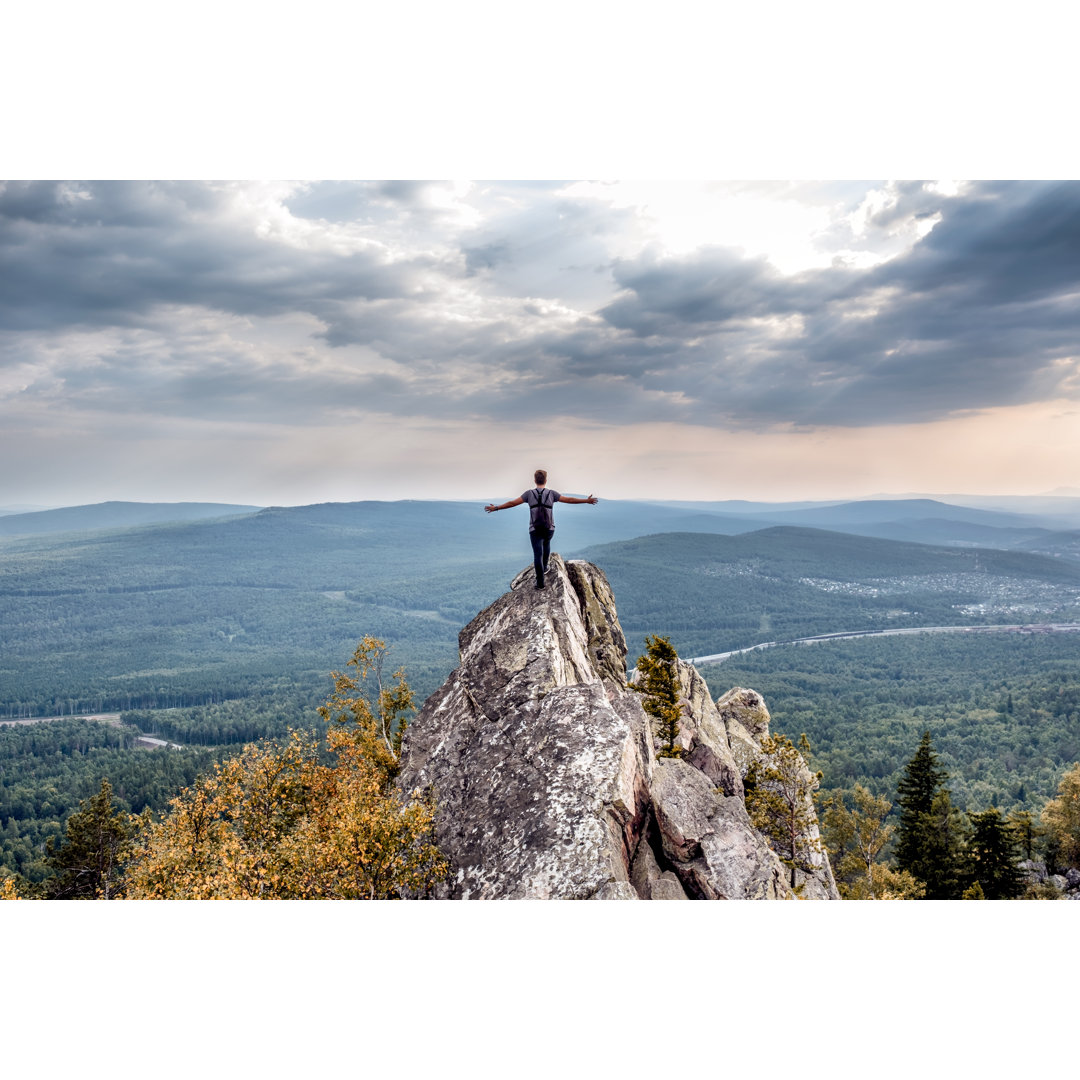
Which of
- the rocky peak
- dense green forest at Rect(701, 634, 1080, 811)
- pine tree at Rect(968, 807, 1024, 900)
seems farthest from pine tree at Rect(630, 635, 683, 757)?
dense green forest at Rect(701, 634, 1080, 811)

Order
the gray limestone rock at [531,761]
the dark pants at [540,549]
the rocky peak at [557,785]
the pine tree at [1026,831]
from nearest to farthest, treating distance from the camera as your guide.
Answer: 1. the gray limestone rock at [531,761]
2. the rocky peak at [557,785]
3. the dark pants at [540,549]
4. the pine tree at [1026,831]

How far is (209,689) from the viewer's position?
196 meters

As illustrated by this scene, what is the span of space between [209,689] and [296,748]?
20018 centimetres

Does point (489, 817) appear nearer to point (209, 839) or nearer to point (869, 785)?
point (209, 839)

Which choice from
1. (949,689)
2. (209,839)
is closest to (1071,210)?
(209,839)

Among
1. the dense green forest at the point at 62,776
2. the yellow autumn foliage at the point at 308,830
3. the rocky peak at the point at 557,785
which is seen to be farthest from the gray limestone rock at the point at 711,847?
the dense green forest at the point at 62,776

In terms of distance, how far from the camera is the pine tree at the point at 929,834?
37.2 m

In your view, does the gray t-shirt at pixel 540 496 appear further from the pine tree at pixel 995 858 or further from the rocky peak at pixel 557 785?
the pine tree at pixel 995 858

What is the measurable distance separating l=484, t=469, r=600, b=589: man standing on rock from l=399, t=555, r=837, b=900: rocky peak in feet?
5.87

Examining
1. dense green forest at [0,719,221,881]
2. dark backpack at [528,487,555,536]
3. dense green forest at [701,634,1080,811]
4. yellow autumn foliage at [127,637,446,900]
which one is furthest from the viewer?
dense green forest at [701,634,1080,811]

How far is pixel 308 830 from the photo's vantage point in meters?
15.6

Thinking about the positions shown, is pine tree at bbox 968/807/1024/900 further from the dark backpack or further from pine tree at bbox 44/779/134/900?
pine tree at bbox 44/779/134/900

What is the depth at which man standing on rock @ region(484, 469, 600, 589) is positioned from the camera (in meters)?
16.9

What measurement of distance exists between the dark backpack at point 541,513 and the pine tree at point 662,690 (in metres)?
8.14
